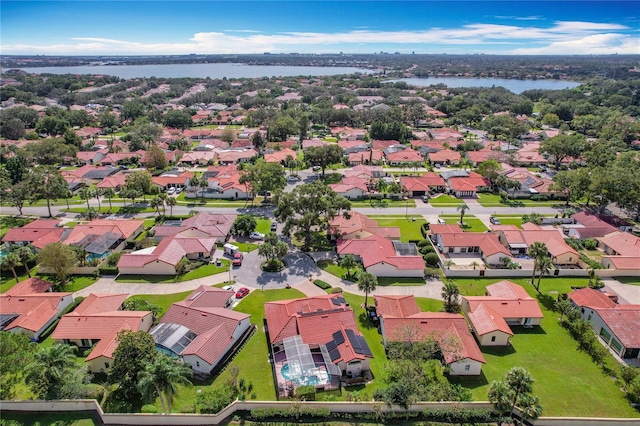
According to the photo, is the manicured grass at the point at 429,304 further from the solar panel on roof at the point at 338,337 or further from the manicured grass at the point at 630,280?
the manicured grass at the point at 630,280

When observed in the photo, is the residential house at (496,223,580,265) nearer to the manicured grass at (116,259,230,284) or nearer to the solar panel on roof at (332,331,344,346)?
the solar panel on roof at (332,331,344,346)

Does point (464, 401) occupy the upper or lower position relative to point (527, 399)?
lower

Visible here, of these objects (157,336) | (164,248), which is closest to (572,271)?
(157,336)

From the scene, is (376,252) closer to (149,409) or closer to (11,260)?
(149,409)

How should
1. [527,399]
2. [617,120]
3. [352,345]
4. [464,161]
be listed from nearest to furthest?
[527,399] < [352,345] < [464,161] < [617,120]

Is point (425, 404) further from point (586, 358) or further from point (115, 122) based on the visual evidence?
point (115, 122)

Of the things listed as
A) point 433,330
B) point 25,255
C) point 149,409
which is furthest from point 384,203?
point 25,255

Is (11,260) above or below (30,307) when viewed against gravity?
above
